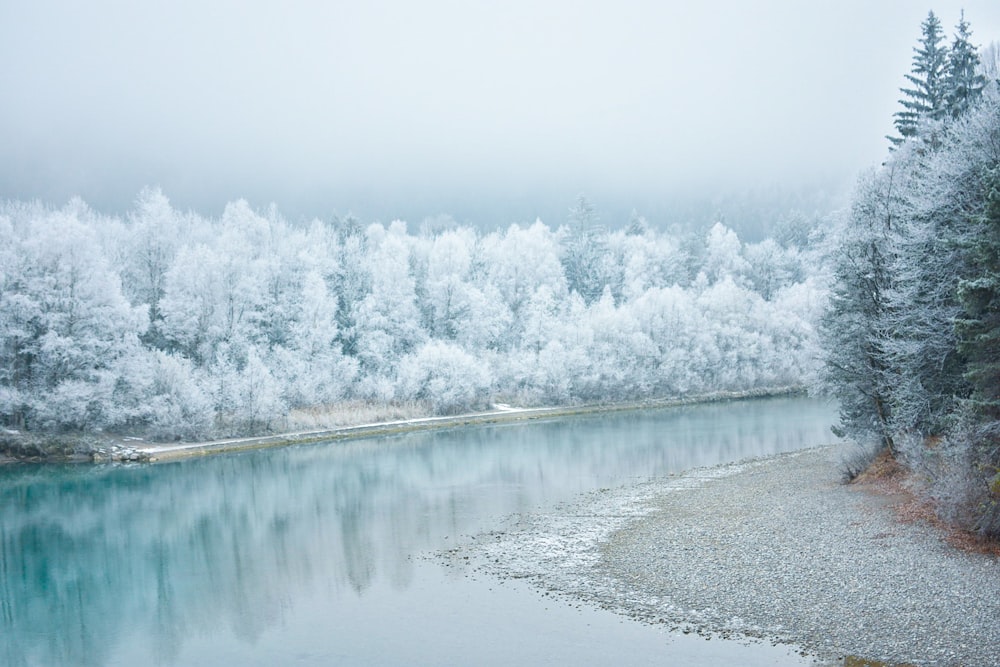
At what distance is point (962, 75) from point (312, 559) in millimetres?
31028

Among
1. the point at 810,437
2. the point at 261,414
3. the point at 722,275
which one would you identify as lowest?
the point at 810,437

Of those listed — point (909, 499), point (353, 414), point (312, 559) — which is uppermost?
point (353, 414)

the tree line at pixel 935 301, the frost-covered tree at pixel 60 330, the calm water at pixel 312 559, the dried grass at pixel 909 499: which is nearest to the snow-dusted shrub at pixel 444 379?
the calm water at pixel 312 559

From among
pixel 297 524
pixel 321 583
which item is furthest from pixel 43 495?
pixel 321 583

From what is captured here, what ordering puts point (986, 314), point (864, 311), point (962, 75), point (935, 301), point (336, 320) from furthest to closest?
point (336, 320), point (962, 75), point (864, 311), point (935, 301), point (986, 314)

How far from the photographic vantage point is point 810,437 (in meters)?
44.7

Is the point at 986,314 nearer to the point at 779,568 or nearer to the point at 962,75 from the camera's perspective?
the point at 779,568

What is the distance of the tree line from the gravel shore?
205 cm

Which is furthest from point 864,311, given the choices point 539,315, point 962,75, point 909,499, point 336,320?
point 539,315

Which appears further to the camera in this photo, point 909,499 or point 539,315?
point 539,315

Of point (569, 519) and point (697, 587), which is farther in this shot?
point (569, 519)

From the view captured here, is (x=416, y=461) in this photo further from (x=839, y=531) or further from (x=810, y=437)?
(x=839, y=531)

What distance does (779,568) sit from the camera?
699 inches

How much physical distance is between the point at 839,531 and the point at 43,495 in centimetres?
3284
